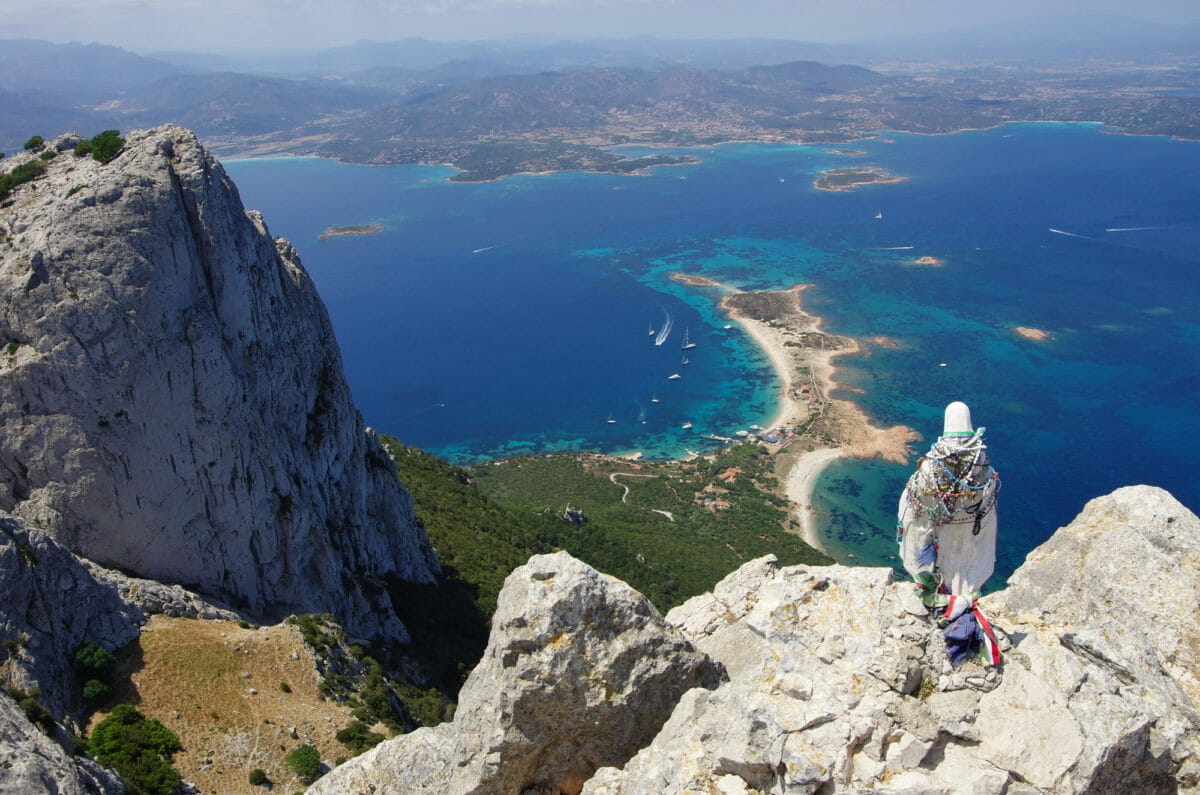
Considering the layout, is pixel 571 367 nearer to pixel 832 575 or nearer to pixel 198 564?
pixel 198 564

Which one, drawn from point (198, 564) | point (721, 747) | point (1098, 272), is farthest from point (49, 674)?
point (1098, 272)

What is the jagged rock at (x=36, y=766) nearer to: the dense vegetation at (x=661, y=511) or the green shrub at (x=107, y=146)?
the green shrub at (x=107, y=146)

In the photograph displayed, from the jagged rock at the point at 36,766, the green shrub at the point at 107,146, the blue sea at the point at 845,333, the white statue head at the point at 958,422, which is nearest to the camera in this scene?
the white statue head at the point at 958,422

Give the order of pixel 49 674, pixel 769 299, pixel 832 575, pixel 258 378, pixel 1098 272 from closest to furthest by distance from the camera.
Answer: pixel 832 575
pixel 49 674
pixel 258 378
pixel 769 299
pixel 1098 272

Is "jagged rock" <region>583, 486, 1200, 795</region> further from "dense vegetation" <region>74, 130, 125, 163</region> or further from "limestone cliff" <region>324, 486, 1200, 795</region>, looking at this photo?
"dense vegetation" <region>74, 130, 125, 163</region>

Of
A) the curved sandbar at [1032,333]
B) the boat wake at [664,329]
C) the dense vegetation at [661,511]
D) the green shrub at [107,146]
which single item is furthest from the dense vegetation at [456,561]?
the curved sandbar at [1032,333]

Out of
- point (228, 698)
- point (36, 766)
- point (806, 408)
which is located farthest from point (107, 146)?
point (806, 408)

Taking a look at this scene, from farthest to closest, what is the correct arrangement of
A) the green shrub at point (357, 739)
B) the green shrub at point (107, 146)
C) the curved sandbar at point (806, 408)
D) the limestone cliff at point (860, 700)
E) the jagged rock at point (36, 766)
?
the curved sandbar at point (806, 408) → the green shrub at point (107, 146) → the green shrub at point (357, 739) → the jagged rock at point (36, 766) → the limestone cliff at point (860, 700)
